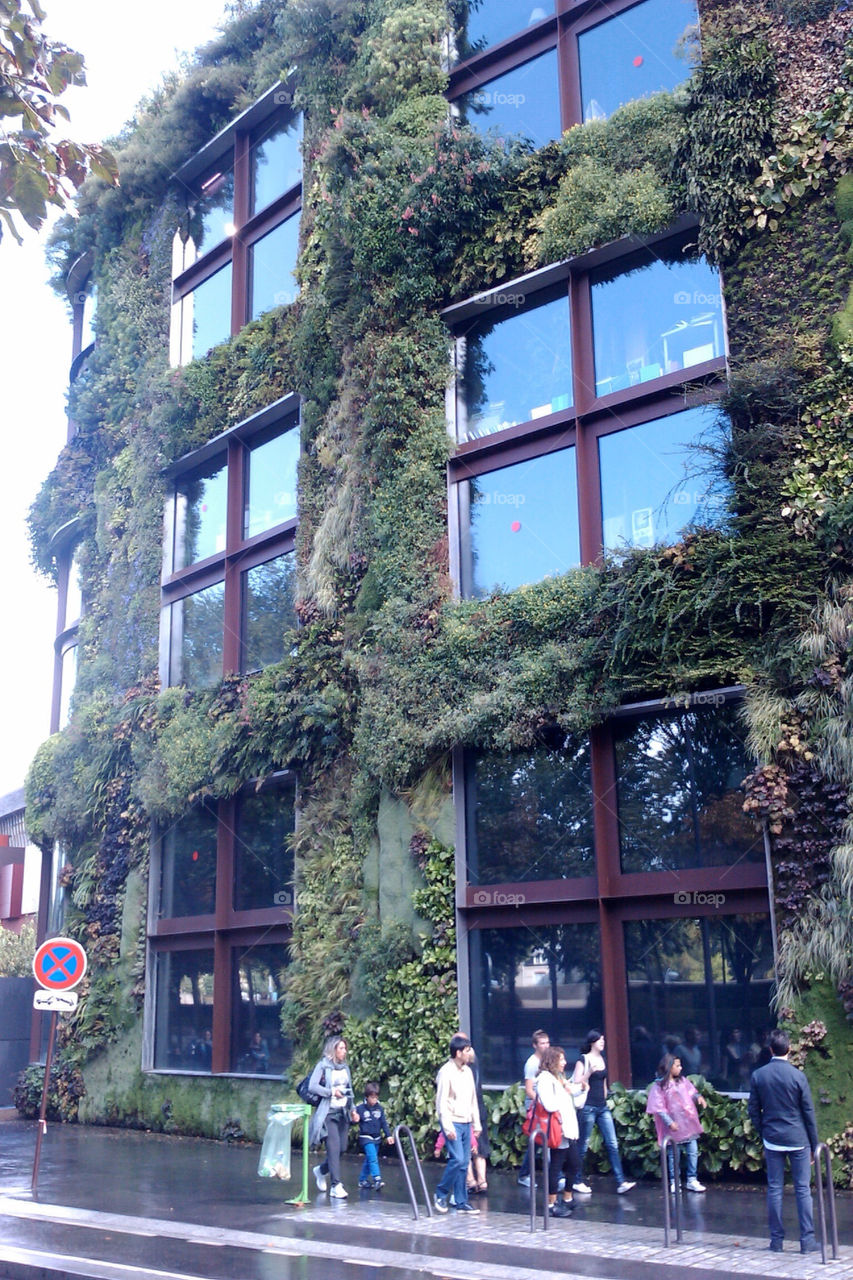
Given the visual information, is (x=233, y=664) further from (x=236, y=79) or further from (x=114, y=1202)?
(x=236, y=79)

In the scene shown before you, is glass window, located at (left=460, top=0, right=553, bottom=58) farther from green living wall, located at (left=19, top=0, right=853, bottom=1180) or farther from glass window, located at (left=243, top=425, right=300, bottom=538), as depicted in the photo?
glass window, located at (left=243, top=425, right=300, bottom=538)

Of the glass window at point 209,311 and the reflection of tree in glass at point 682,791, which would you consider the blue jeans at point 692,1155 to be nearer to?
the reflection of tree in glass at point 682,791

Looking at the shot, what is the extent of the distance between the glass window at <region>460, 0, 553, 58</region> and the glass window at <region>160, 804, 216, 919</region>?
12.8 metres

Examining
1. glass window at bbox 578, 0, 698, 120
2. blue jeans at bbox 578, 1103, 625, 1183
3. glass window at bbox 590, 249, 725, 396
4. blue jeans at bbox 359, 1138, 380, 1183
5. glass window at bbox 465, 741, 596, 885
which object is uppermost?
glass window at bbox 578, 0, 698, 120

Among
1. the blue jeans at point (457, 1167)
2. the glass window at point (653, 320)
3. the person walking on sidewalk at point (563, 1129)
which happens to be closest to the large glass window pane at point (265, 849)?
the blue jeans at point (457, 1167)

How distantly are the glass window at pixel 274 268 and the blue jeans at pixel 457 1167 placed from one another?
1444 cm

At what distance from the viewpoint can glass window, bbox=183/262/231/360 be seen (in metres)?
23.9

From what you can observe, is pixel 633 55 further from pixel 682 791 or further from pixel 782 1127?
pixel 782 1127

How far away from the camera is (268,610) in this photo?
2091 cm

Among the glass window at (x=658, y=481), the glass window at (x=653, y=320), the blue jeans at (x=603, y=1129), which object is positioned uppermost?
the glass window at (x=653, y=320)

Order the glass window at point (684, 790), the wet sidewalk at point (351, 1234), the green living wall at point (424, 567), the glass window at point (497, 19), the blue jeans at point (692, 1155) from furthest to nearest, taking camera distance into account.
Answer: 1. the glass window at point (497, 19)
2. the glass window at point (684, 790)
3. the green living wall at point (424, 567)
4. the blue jeans at point (692, 1155)
5. the wet sidewalk at point (351, 1234)

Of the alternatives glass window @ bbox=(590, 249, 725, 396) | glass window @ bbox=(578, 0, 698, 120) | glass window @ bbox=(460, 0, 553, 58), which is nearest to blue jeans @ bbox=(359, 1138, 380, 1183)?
glass window @ bbox=(590, 249, 725, 396)

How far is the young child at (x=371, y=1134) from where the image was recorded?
1369 cm

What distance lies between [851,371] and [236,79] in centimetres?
1525
